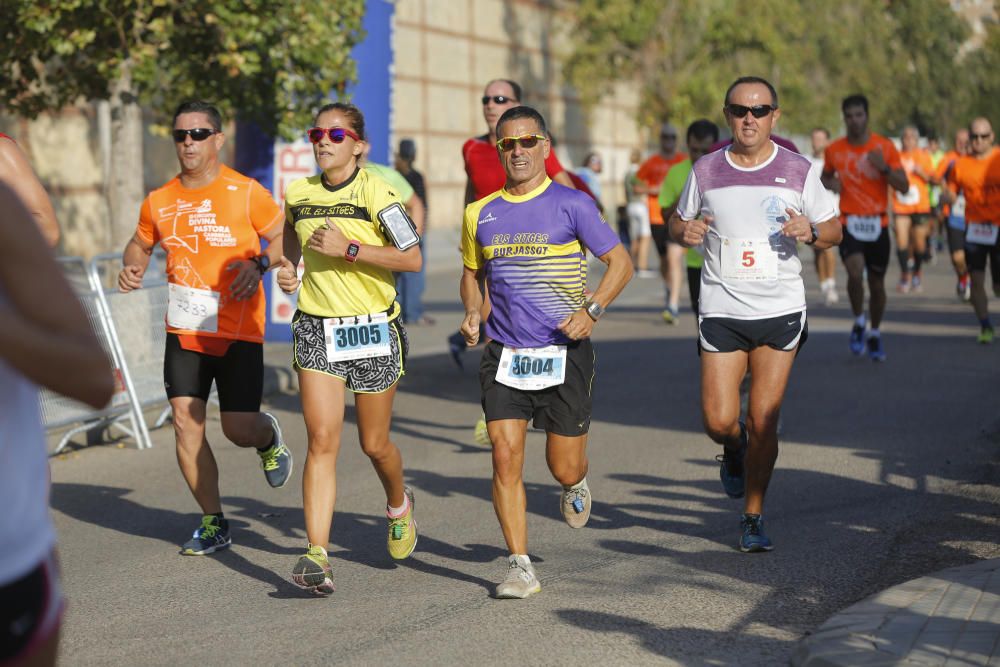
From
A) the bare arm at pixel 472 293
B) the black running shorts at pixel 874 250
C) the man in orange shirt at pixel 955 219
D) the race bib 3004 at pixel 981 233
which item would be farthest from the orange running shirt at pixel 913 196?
the bare arm at pixel 472 293

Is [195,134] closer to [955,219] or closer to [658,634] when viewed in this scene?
[658,634]

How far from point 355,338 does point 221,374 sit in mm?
1054

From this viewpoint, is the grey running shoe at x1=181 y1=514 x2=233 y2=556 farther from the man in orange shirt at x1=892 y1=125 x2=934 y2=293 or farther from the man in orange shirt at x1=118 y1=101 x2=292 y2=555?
the man in orange shirt at x1=892 y1=125 x2=934 y2=293

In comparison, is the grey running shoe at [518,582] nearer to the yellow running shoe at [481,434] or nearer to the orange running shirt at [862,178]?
the yellow running shoe at [481,434]

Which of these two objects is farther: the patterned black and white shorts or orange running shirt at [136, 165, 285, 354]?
orange running shirt at [136, 165, 285, 354]

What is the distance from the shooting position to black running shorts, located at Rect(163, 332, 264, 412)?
7125 mm

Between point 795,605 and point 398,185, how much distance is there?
4.95 m

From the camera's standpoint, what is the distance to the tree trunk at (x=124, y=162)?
501 inches

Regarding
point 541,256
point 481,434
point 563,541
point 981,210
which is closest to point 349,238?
point 541,256

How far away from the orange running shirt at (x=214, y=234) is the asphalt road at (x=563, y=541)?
3.43 ft

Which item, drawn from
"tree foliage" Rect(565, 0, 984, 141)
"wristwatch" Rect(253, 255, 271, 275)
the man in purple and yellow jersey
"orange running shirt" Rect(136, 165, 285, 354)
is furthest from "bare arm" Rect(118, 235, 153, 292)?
"tree foliage" Rect(565, 0, 984, 141)

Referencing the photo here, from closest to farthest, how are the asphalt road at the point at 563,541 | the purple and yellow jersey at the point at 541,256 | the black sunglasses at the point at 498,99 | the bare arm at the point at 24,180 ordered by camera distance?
1. the asphalt road at the point at 563,541
2. the bare arm at the point at 24,180
3. the purple and yellow jersey at the point at 541,256
4. the black sunglasses at the point at 498,99

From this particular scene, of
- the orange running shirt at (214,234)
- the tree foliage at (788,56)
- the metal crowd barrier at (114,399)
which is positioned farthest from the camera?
the tree foliage at (788,56)

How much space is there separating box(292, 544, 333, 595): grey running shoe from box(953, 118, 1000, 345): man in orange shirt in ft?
31.7
